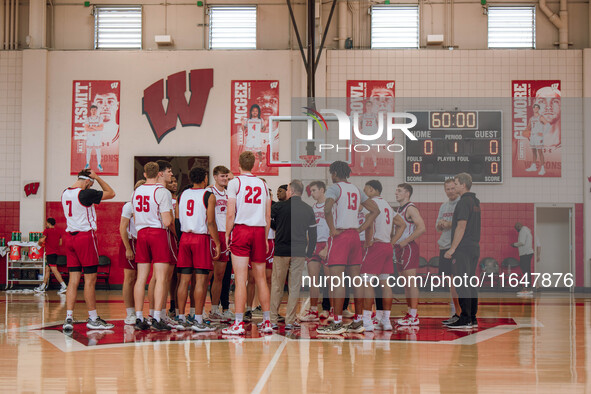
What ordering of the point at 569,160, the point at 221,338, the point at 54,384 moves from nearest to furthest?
the point at 54,384 → the point at 221,338 → the point at 569,160

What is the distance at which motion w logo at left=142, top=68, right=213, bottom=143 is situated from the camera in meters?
16.1

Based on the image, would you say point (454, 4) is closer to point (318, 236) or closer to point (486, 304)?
point (486, 304)

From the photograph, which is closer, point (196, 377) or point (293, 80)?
point (196, 377)

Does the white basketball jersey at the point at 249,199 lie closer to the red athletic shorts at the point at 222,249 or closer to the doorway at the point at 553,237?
the red athletic shorts at the point at 222,249

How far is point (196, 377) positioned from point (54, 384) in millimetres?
1102

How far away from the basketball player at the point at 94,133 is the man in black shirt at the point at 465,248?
10.0 meters

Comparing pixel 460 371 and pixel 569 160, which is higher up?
pixel 569 160

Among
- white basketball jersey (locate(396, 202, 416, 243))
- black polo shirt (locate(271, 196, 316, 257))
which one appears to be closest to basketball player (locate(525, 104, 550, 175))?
white basketball jersey (locate(396, 202, 416, 243))

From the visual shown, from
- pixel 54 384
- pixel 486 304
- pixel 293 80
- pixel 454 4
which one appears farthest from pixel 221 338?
pixel 454 4

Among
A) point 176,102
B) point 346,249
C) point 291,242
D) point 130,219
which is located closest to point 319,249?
point 291,242

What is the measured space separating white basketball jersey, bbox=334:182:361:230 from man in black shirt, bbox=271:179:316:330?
0.53 metres

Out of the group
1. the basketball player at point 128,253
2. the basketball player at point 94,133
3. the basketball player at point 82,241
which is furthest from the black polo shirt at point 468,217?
the basketball player at point 94,133

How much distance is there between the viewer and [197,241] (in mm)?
8086

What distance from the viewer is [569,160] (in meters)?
15.8
